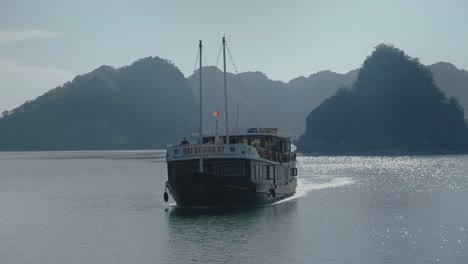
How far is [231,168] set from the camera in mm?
52781

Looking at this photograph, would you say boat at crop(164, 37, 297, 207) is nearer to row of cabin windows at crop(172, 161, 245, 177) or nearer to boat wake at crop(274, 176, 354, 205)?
row of cabin windows at crop(172, 161, 245, 177)

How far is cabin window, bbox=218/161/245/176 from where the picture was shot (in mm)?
52688

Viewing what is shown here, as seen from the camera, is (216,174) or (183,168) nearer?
(216,174)

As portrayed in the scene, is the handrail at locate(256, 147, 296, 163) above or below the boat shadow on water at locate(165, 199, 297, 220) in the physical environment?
above

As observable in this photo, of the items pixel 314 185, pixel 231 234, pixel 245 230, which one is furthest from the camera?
pixel 314 185

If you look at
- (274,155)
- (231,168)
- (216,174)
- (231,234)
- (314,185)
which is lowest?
(231,234)

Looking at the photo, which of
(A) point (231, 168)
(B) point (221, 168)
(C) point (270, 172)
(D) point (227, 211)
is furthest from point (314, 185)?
(B) point (221, 168)

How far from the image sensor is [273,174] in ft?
198

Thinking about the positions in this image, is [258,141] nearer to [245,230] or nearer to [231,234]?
[245,230]

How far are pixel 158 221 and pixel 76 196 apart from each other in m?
30.4

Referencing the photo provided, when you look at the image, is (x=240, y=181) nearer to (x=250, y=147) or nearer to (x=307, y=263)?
(x=250, y=147)

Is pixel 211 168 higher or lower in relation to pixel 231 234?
higher

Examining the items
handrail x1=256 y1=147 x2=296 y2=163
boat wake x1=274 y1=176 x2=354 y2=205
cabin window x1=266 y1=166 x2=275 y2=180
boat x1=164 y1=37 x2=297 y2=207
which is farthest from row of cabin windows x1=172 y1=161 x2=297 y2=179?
boat wake x1=274 y1=176 x2=354 y2=205

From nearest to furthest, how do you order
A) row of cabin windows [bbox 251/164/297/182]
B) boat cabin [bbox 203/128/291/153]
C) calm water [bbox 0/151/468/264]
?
calm water [bbox 0/151/468/264], row of cabin windows [bbox 251/164/297/182], boat cabin [bbox 203/128/291/153]
